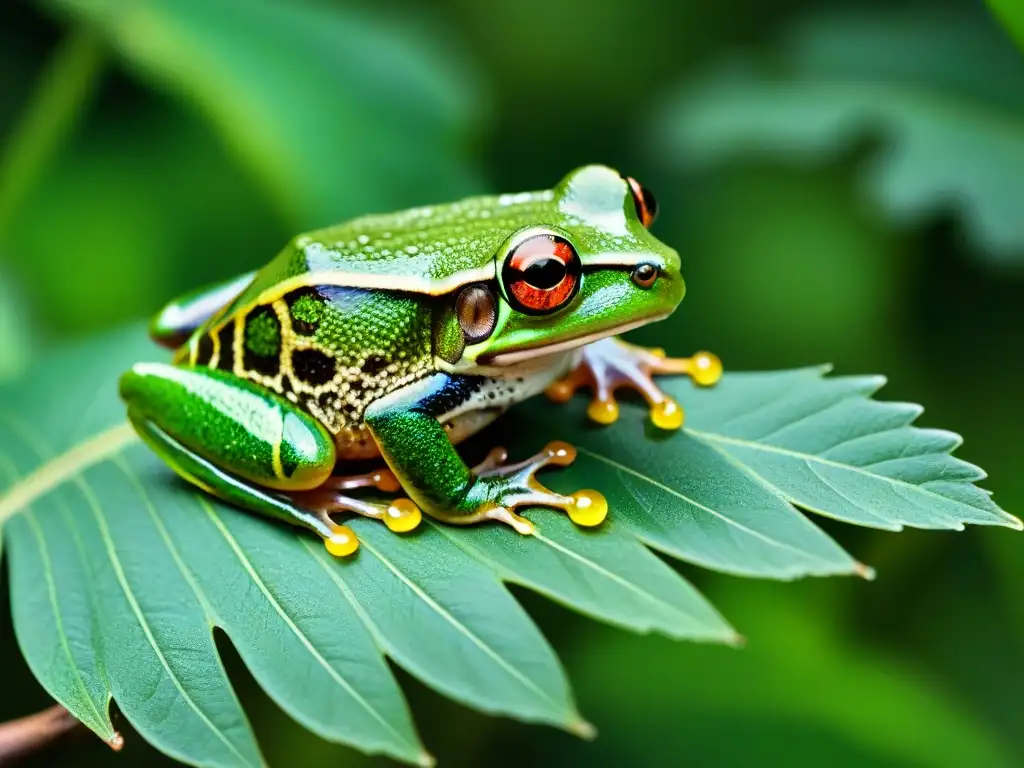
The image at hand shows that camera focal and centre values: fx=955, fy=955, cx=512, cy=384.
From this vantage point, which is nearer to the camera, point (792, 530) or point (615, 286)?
point (792, 530)

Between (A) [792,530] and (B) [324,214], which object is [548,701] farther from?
(B) [324,214]

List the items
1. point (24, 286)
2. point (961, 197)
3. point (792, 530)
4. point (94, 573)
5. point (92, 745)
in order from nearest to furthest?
point (792, 530) < point (94, 573) < point (92, 745) < point (961, 197) < point (24, 286)

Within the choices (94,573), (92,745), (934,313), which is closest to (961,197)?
(934,313)

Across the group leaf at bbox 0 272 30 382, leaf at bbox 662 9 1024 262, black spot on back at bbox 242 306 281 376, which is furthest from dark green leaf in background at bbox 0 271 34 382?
leaf at bbox 662 9 1024 262

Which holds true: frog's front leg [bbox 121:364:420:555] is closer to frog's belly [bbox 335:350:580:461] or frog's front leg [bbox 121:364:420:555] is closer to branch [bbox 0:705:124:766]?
frog's belly [bbox 335:350:580:461]

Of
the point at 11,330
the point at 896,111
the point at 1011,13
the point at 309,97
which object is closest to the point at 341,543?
the point at 1011,13

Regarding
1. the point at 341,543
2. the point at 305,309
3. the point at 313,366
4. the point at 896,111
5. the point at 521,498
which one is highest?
the point at 896,111

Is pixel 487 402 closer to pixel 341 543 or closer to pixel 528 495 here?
pixel 528 495
